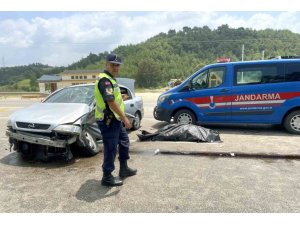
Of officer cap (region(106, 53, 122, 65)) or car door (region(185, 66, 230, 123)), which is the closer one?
officer cap (region(106, 53, 122, 65))

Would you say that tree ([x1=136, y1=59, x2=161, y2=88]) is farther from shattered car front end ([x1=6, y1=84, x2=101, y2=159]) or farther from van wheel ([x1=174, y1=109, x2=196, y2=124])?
shattered car front end ([x1=6, y1=84, x2=101, y2=159])

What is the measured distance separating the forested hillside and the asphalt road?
61.1 metres

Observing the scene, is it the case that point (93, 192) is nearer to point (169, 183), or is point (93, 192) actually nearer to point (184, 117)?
point (169, 183)

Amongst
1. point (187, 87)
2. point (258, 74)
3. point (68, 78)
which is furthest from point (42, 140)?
point (68, 78)

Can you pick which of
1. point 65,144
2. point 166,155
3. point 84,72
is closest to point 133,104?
point 166,155

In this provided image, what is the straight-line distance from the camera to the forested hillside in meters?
67.1

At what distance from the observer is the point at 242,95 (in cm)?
725

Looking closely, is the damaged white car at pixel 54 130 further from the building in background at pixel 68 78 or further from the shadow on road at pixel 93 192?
the building in background at pixel 68 78

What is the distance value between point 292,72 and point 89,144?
18.4 feet

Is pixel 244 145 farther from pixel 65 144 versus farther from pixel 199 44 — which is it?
pixel 199 44

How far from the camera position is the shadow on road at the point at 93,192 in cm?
349

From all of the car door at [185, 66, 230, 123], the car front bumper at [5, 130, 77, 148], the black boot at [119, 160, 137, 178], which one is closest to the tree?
the car door at [185, 66, 230, 123]

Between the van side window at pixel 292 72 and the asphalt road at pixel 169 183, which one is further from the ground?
the van side window at pixel 292 72

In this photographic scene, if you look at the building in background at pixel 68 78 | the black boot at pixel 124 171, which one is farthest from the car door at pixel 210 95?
the building in background at pixel 68 78
